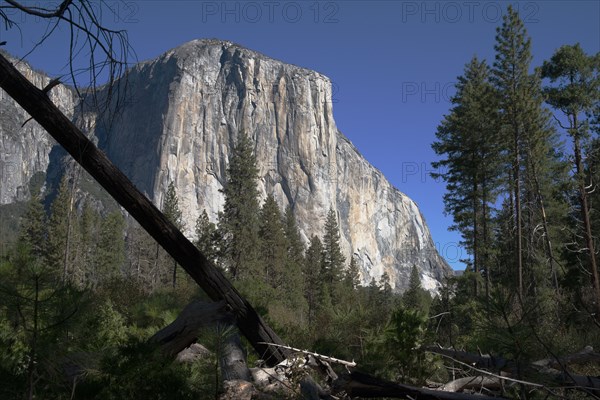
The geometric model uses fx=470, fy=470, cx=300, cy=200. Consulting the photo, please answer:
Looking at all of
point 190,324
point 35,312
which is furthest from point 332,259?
point 35,312

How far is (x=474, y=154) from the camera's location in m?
23.2

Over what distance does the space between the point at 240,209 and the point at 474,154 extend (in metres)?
17.5

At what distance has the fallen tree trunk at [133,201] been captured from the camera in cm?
348

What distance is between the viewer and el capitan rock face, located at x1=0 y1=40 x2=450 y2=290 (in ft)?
520

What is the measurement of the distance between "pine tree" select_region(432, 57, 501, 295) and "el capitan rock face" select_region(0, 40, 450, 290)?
12914 centimetres

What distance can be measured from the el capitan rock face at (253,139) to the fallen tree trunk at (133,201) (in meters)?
147

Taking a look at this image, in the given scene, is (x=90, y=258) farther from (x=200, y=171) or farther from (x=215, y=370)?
(x=200, y=171)

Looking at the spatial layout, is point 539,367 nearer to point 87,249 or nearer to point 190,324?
point 190,324

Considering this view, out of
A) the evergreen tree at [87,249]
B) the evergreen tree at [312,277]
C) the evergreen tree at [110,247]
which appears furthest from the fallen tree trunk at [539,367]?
the evergreen tree at [110,247]

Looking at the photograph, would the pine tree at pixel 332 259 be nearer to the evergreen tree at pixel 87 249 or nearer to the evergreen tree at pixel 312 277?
the evergreen tree at pixel 312 277

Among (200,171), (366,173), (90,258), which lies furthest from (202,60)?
(90,258)

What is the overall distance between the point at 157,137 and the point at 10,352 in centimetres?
16901

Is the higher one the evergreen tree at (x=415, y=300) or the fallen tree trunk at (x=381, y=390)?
the evergreen tree at (x=415, y=300)

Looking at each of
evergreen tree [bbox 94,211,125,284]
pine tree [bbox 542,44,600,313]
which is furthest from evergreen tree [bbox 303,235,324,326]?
pine tree [bbox 542,44,600,313]
